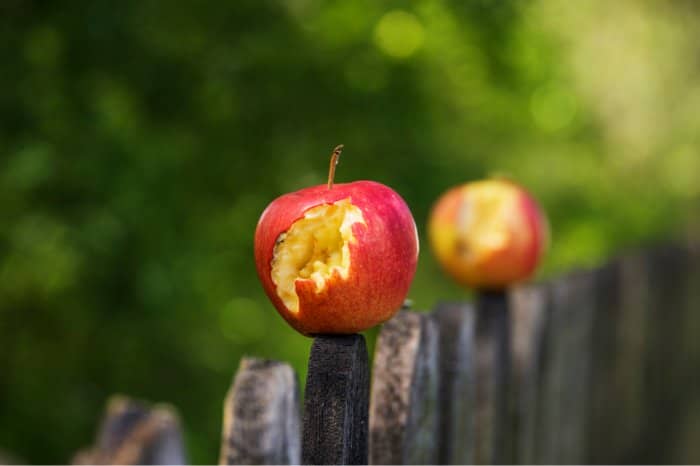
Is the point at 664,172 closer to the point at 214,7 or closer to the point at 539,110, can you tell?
the point at 539,110

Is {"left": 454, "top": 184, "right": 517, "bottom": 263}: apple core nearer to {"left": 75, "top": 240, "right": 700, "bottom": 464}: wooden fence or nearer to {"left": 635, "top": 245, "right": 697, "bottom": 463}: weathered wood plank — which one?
{"left": 75, "top": 240, "right": 700, "bottom": 464}: wooden fence

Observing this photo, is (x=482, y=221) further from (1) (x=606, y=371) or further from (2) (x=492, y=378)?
(1) (x=606, y=371)

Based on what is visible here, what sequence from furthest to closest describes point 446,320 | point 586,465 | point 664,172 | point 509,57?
point 664,172 → point 509,57 → point 586,465 → point 446,320

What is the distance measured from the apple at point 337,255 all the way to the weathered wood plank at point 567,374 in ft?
4.65

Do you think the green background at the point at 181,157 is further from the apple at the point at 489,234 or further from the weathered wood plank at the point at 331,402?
the weathered wood plank at the point at 331,402

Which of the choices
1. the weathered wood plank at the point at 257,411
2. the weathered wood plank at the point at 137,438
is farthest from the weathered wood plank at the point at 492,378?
the weathered wood plank at the point at 257,411

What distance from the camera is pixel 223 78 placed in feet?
9.42

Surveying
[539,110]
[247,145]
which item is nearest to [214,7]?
[247,145]

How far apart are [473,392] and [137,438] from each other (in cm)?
68

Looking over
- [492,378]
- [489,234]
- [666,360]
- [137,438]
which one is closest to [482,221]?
[489,234]

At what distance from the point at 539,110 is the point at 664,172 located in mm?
2210

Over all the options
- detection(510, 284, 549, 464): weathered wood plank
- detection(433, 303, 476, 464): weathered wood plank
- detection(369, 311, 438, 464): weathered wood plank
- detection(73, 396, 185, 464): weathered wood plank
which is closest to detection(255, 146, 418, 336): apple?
detection(369, 311, 438, 464): weathered wood plank

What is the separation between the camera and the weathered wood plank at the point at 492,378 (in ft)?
6.61

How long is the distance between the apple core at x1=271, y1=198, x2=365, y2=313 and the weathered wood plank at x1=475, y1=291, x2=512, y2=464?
845 mm
